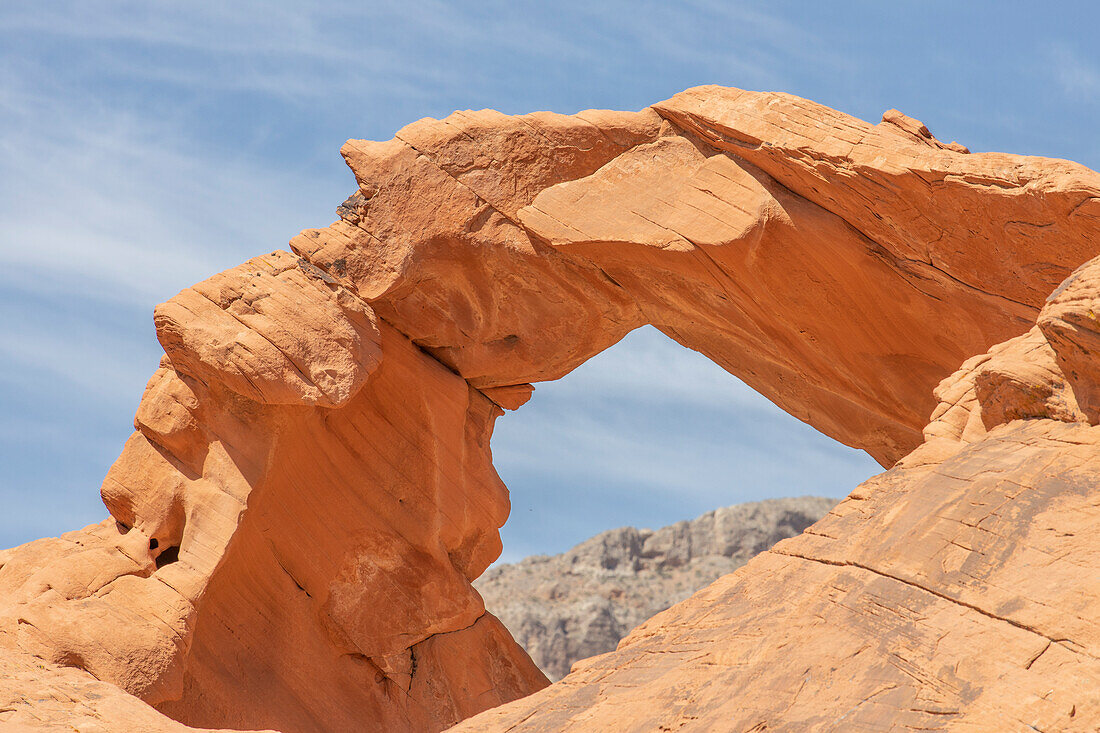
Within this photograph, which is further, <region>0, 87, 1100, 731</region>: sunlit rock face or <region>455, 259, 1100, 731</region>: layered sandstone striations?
<region>0, 87, 1100, 731</region>: sunlit rock face

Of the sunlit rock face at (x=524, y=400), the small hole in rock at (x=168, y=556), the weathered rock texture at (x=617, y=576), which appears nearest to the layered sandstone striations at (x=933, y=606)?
the sunlit rock face at (x=524, y=400)

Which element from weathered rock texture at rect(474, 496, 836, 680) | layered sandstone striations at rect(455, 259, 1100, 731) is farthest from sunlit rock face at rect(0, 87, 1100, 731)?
weathered rock texture at rect(474, 496, 836, 680)

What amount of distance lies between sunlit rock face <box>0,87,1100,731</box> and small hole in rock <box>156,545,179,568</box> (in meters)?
0.08

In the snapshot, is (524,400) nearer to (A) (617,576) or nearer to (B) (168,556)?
(B) (168,556)

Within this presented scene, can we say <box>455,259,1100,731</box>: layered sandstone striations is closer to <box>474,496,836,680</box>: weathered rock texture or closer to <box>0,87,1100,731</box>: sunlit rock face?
<box>0,87,1100,731</box>: sunlit rock face

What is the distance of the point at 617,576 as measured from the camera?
1533 inches

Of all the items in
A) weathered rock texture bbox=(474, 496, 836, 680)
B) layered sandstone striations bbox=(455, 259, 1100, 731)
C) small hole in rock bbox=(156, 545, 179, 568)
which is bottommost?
layered sandstone striations bbox=(455, 259, 1100, 731)

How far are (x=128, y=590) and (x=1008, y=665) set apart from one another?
884cm

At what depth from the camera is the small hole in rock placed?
12617 mm

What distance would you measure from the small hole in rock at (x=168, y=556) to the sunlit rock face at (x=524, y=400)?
8cm

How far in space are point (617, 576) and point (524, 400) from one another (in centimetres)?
2473

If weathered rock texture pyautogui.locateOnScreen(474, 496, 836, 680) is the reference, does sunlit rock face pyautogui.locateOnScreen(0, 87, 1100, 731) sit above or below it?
below

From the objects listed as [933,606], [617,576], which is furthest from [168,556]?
[617,576]

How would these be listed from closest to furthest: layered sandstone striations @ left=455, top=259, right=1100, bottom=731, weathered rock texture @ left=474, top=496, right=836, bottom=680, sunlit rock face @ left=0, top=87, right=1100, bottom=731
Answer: layered sandstone striations @ left=455, top=259, right=1100, bottom=731 → sunlit rock face @ left=0, top=87, right=1100, bottom=731 → weathered rock texture @ left=474, top=496, right=836, bottom=680
